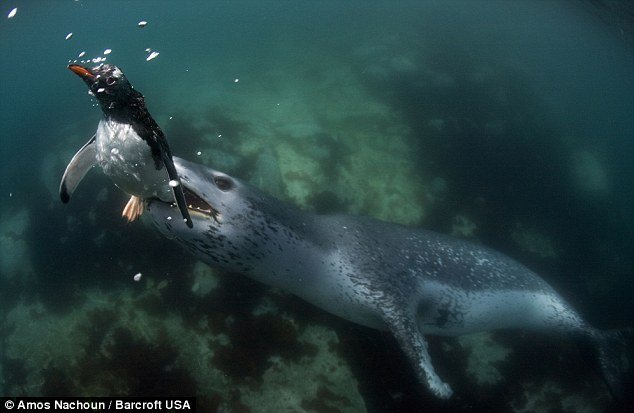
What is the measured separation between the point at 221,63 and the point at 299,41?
5.99m

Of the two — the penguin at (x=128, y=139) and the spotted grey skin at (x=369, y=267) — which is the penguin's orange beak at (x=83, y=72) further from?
the spotted grey skin at (x=369, y=267)

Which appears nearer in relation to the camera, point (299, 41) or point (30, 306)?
point (30, 306)

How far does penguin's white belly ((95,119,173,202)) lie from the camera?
2221 mm

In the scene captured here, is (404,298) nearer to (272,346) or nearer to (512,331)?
(272,346)

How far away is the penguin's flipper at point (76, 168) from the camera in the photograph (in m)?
3.18

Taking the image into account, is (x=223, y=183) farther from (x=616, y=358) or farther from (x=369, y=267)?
(x=616, y=358)

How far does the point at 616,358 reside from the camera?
5.45 metres

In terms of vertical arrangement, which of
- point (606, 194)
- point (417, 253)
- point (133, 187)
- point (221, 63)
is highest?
point (133, 187)

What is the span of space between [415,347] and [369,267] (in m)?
1.02

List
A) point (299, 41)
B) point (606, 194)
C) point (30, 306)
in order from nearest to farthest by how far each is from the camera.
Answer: point (30, 306)
point (606, 194)
point (299, 41)

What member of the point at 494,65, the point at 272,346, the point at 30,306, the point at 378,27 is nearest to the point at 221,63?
the point at 378,27

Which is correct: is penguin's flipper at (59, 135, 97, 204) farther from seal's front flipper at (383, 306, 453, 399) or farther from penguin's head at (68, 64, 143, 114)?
seal's front flipper at (383, 306, 453, 399)

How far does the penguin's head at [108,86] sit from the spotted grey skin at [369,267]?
2.76 feet

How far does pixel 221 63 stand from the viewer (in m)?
24.0
